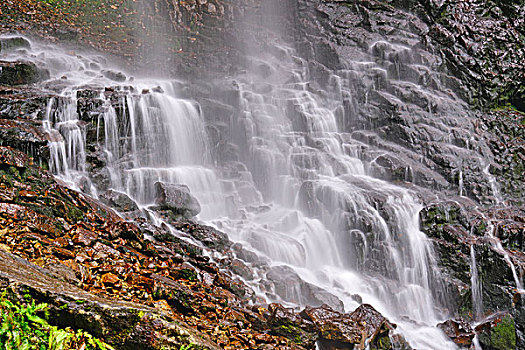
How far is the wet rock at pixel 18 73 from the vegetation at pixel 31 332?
36.9 feet

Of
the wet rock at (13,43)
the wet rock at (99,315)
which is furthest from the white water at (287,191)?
the wet rock at (99,315)

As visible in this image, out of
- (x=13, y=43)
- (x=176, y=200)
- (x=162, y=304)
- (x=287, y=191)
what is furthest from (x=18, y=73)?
(x=162, y=304)

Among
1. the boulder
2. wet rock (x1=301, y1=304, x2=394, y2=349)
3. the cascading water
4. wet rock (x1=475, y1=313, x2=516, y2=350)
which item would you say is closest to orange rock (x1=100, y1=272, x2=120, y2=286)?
wet rock (x1=301, y1=304, x2=394, y2=349)

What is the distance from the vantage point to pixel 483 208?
12.9 metres

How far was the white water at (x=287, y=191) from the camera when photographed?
10.1m

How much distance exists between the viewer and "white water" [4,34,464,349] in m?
10.1

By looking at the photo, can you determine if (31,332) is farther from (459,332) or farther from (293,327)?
(459,332)

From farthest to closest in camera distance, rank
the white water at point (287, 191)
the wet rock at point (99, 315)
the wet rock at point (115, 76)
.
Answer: the wet rock at point (115, 76) < the white water at point (287, 191) < the wet rock at point (99, 315)

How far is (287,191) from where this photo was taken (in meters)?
13.5

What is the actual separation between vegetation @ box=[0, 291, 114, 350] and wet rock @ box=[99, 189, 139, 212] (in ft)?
19.4

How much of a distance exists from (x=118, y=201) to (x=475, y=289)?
10188mm

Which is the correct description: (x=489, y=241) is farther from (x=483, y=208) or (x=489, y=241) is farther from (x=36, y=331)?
(x=36, y=331)

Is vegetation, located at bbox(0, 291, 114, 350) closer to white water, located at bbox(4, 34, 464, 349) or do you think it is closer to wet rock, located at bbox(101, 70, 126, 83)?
white water, located at bbox(4, 34, 464, 349)

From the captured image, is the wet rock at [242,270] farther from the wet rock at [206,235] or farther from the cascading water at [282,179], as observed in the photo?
the wet rock at [206,235]
